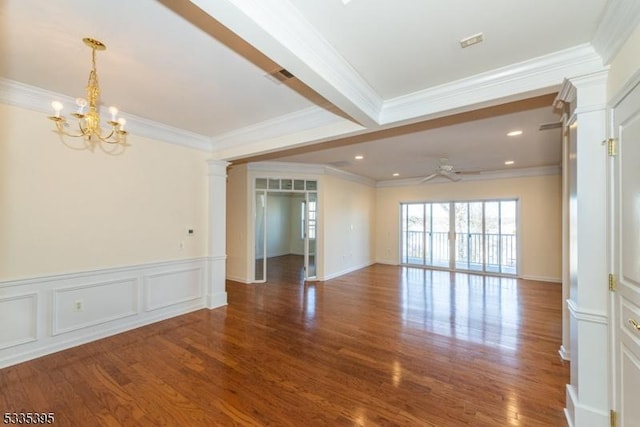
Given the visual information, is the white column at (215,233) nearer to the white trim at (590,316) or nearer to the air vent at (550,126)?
the white trim at (590,316)

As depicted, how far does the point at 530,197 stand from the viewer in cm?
642

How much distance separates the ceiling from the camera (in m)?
1.60

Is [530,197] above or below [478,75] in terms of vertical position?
below

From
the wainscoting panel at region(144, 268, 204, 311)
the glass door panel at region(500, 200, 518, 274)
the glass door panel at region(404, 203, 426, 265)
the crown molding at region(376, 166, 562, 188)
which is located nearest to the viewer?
the wainscoting panel at region(144, 268, 204, 311)

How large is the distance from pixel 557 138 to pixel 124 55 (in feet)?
17.9

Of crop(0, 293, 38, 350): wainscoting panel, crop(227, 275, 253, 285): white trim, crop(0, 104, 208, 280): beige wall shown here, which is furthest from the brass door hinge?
crop(227, 275, 253, 285): white trim

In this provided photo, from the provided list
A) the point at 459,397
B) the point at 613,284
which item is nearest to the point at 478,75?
the point at 613,284

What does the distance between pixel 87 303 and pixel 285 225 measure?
7132 mm

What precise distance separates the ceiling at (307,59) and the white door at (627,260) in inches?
22.1

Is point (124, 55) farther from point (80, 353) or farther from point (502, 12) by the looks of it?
point (80, 353)

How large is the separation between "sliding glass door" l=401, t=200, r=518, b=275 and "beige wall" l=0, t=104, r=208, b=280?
616 centimetres

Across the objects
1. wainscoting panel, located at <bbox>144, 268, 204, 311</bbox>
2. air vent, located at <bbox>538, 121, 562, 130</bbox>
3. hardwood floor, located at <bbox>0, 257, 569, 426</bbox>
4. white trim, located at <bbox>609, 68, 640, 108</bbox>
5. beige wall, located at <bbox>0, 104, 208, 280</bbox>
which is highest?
air vent, located at <bbox>538, 121, 562, 130</bbox>

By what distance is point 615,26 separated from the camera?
1557 mm

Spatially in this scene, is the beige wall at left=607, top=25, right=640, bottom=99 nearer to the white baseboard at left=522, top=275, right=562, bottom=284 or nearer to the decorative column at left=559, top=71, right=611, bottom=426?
the decorative column at left=559, top=71, right=611, bottom=426
